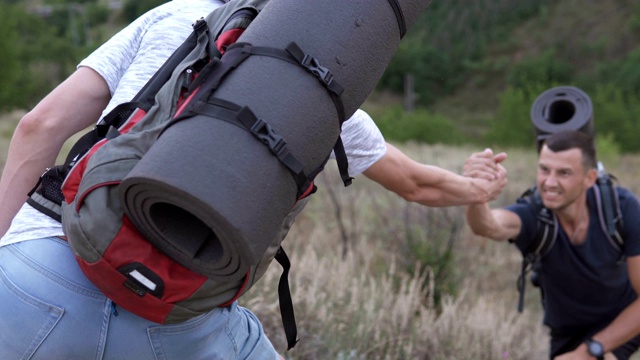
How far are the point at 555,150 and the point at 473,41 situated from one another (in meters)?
63.8

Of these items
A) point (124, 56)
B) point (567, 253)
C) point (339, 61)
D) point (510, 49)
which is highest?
point (339, 61)

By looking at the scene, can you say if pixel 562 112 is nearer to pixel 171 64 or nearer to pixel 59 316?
pixel 171 64

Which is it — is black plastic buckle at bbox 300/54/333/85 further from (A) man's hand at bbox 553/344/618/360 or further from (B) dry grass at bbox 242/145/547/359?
(A) man's hand at bbox 553/344/618/360

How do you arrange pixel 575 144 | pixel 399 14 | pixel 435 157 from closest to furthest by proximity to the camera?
pixel 399 14, pixel 575 144, pixel 435 157

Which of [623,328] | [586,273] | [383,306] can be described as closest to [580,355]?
[623,328]

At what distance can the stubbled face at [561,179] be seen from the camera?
15.6 feet

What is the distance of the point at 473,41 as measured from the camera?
66.9m

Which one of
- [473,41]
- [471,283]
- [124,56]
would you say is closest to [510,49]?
[473,41]

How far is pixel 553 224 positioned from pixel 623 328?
2.29 feet

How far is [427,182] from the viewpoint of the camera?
2.87 metres

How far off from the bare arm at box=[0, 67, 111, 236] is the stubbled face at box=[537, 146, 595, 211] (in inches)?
128

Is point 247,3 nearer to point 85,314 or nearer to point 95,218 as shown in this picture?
point 95,218

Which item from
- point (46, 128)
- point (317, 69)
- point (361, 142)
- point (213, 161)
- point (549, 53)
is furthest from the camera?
point (549, 53)

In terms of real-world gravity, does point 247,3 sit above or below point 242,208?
above
